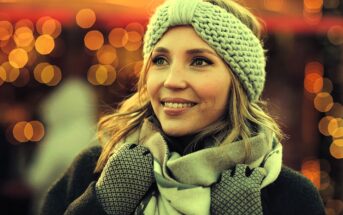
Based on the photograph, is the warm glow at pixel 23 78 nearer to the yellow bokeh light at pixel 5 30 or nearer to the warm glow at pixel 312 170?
the yellow bokeh light at pixel 5 30

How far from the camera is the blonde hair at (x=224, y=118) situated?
2385mm

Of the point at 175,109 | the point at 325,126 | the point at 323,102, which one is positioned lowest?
the point at 325,126

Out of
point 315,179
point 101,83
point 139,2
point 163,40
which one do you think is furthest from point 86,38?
point 163,40

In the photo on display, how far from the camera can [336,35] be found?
503 cm

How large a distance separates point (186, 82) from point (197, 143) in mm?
275

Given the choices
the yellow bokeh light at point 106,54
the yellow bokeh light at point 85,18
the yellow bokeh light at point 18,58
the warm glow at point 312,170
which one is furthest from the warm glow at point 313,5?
the yellow bokeh light at point 18,58

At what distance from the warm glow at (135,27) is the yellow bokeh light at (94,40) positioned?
1.26 ft

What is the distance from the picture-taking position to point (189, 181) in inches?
89.6

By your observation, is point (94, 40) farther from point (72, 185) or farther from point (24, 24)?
point (72, 185)

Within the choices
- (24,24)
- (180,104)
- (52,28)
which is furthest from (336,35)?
(180,104)

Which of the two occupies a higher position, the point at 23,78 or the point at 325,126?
the point at 23,78

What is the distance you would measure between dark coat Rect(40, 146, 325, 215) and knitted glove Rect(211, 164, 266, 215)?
174 mm

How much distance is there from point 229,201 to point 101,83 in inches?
151

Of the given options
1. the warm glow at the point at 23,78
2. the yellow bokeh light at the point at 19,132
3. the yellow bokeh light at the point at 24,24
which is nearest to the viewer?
the yellow bokeh light at the point at 24,24
